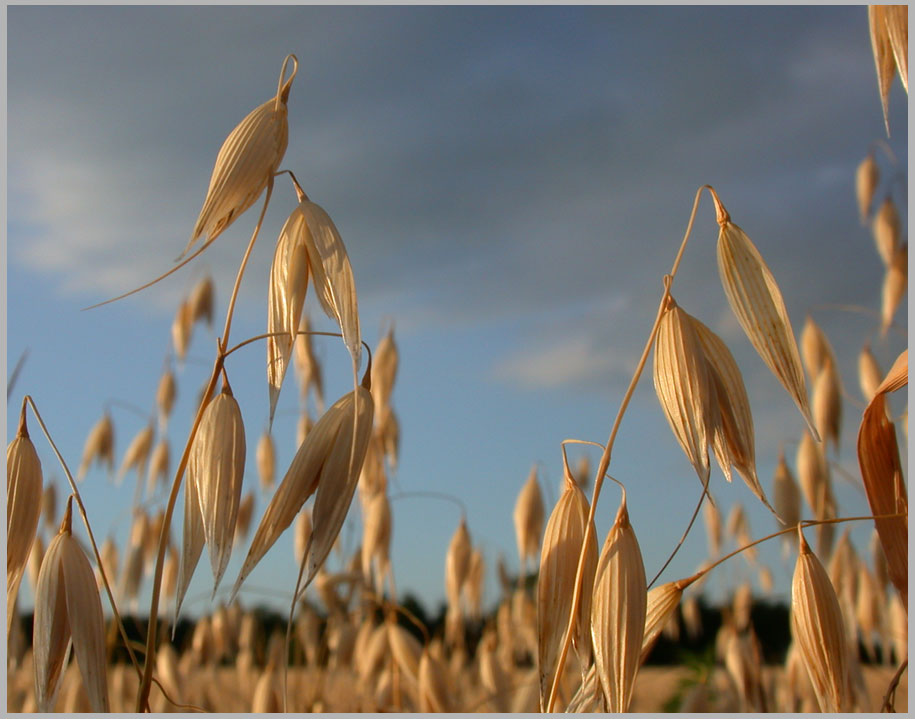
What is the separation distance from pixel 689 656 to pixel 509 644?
1097 millimetres

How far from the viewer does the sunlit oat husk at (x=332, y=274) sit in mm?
375

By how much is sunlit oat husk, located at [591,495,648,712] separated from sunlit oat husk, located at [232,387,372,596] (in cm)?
14

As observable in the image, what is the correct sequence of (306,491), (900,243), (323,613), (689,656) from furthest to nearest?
(689,656)
(323,613)
(900,243)
(306,491)

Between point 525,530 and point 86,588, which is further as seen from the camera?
point 525,530

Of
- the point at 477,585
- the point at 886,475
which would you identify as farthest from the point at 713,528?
the point at 886,475

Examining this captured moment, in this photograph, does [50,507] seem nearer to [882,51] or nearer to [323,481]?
[323,481]

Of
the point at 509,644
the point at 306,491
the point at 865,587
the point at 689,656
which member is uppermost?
the point at 306,491

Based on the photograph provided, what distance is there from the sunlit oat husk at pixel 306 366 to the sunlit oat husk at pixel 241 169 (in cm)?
10

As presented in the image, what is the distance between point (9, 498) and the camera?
429mm

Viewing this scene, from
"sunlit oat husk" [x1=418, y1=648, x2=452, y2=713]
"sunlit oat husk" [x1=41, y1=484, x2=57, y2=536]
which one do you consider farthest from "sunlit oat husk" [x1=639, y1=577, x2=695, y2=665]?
"sunlit oat husk" [x1=41, y1=484, x2=57, y2=536]

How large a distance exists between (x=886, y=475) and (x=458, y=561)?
3.02 feet

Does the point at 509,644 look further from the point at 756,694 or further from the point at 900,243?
the point at 900,243

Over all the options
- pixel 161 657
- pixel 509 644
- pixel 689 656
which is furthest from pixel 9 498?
pixel 689 656

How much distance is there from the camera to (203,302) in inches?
58.7
